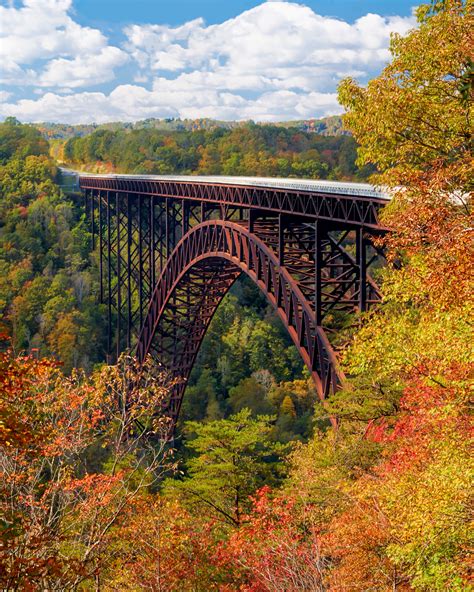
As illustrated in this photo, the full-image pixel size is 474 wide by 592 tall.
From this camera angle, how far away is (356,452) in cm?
1427

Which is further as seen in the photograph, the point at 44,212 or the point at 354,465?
the point at 44,212

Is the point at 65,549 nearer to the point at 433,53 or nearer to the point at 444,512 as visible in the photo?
the point at 444,512

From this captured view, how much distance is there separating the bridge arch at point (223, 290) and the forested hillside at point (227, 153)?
150ft

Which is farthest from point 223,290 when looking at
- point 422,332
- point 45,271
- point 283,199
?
point 422,332

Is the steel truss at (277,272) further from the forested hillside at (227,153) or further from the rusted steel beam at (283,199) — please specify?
A: the forested hillside at (227,153)

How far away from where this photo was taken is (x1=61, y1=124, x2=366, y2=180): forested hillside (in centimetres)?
8825

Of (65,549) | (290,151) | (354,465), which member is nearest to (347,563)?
(354,465)

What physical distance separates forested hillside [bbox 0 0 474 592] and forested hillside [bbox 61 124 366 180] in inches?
2734

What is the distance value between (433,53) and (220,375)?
5712 cm

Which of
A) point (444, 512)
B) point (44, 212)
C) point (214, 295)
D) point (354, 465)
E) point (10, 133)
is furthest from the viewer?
point (10, 133)

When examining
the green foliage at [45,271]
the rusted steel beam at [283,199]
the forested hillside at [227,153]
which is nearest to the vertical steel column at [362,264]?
the rusted steel beam at [283,199]

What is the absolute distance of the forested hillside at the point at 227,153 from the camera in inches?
3474

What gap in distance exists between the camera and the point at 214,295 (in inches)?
1619

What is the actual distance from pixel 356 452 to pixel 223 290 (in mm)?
26797
